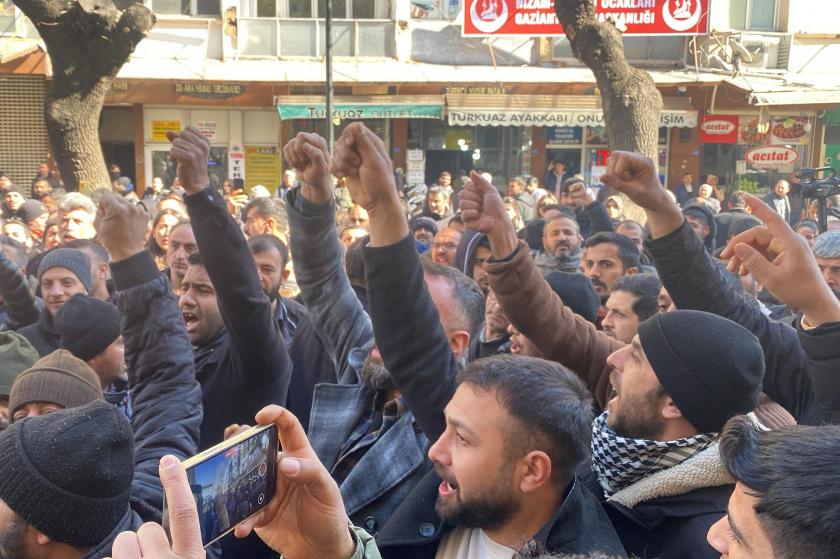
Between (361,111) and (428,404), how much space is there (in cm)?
1728

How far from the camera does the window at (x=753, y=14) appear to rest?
2116 cm

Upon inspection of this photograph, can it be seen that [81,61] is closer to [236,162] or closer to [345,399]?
[345,399]

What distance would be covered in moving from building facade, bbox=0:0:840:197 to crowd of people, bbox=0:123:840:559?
53.5ft

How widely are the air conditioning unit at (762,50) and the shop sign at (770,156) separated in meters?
1.92

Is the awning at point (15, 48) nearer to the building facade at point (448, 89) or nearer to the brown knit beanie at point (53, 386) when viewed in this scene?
the building facade at point (448, 89)

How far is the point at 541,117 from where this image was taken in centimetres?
1983

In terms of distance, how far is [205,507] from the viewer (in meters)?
1.41

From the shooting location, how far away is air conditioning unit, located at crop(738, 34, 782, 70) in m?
20.5

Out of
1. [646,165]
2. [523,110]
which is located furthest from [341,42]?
[646,165]

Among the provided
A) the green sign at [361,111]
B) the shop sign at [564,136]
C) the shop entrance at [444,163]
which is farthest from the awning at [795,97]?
the green sign at [361,111]

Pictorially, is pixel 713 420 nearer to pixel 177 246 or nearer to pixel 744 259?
pixel 744 259

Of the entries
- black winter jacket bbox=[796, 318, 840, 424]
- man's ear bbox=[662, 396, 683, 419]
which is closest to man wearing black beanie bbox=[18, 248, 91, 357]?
man's ear bbox=[662, 396, 683, 419]

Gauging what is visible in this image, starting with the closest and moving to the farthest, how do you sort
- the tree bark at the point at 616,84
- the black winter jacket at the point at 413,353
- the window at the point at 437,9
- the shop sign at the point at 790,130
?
1. the black winter jacket at the point at 413,353
2. the tree bark at the point at 616,84
3. the window at the point at 437,9
4. the shop sign at the point at 790,130

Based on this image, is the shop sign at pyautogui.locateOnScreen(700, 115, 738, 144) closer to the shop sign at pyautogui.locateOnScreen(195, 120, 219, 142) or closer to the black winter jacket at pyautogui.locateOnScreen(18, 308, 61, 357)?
the shop sign at pyautogui.locateOnScreen(195, 120, 219, 142)
